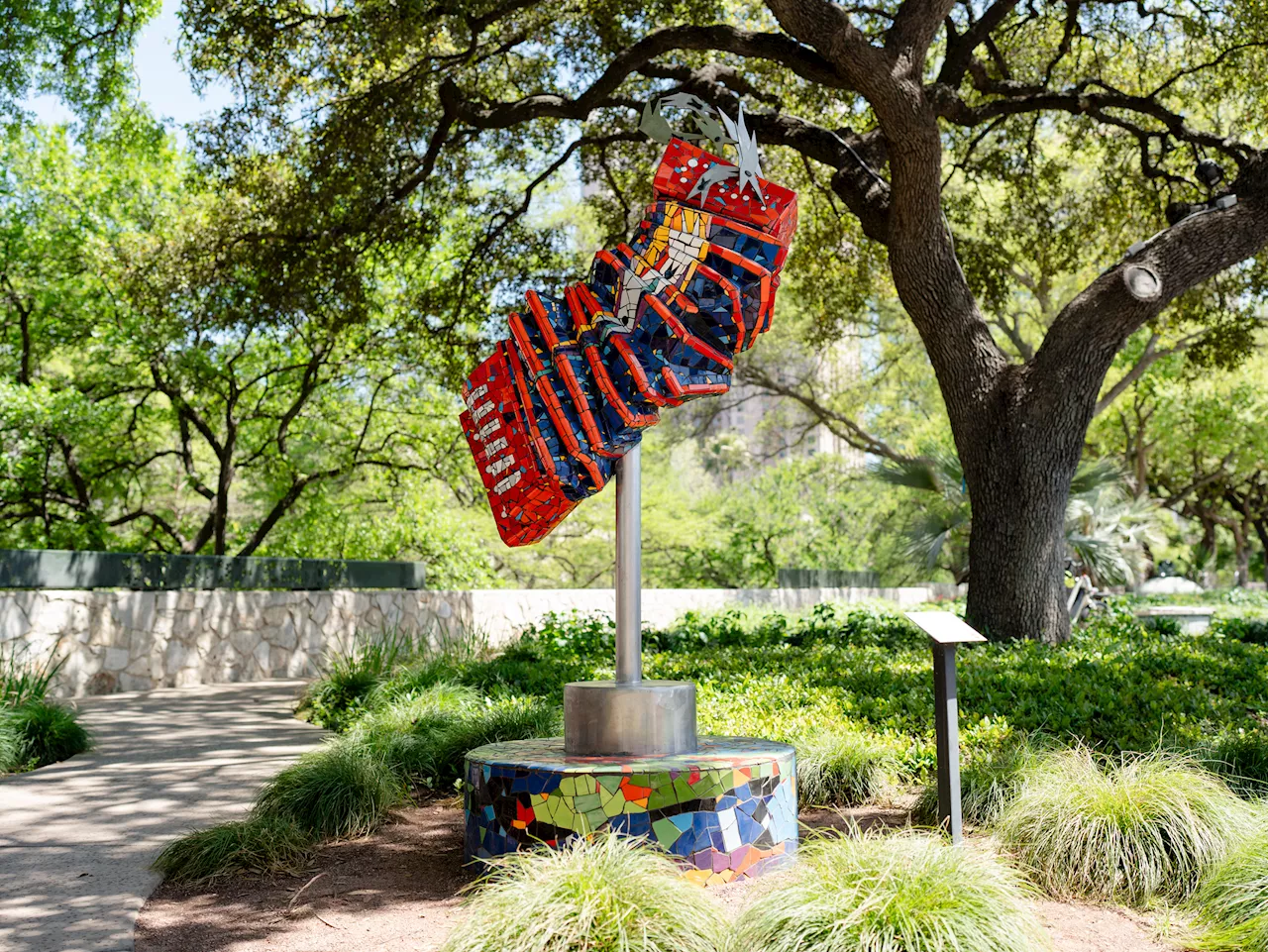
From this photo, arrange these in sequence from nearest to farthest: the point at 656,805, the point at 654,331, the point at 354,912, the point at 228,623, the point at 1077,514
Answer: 1. the point at 354,912
2. the point at 656,805
3. the point at 654,331
4. the point at 228,623
5. the point at 1077,514

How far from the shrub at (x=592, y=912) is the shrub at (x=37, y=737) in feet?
16.2

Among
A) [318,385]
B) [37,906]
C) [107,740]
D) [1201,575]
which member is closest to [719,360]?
[37,906]

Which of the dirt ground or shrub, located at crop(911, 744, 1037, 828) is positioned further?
shrub, located at crop(911, 744, 1037, 828)

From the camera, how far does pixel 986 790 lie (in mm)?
5371

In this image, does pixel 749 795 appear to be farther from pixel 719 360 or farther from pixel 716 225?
pixel 716 225

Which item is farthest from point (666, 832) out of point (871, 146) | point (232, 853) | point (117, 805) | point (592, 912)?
point (871, 146)

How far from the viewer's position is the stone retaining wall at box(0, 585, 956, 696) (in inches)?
428

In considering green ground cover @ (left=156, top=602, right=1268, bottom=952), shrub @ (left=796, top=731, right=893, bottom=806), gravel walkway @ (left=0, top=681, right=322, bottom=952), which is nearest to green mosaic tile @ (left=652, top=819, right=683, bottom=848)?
green ground cover @ (left=156, top=602, right=1268, bottom=952)

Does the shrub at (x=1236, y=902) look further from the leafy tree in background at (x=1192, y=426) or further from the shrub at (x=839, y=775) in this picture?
the leafy tree in background at (x=1192, y=426)

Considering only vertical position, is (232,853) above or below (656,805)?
below

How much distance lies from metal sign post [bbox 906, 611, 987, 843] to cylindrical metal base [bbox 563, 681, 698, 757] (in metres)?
1.16

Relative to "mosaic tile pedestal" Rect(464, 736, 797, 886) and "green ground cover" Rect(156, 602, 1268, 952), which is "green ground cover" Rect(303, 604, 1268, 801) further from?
"mosaic tile pedestal" Rect(464, 736, 797, 886)

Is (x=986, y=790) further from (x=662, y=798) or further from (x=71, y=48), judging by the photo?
(x=71, y=48)

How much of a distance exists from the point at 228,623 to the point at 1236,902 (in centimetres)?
1157
